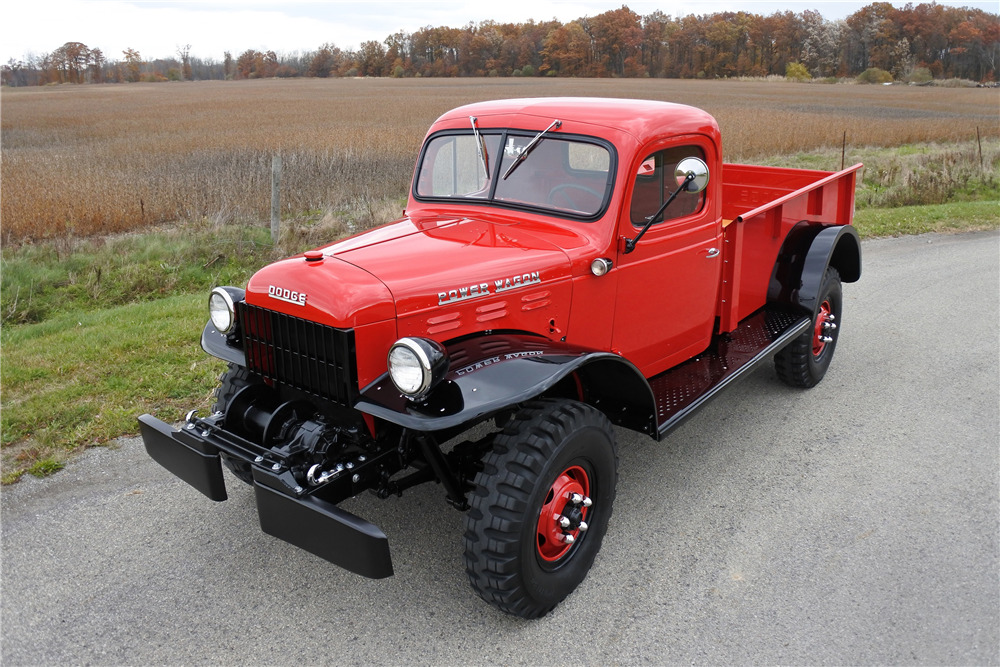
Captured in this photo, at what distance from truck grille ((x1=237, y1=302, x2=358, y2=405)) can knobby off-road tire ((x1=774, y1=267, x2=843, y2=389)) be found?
344 cm

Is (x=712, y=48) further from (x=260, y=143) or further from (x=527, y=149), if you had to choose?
(x=527, y=149)

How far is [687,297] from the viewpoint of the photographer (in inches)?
171

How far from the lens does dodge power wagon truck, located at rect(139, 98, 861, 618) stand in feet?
9.45

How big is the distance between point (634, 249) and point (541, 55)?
46.5 m

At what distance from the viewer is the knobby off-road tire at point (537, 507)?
9.39ft

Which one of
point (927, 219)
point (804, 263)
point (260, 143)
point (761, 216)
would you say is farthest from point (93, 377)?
point (260, 143)

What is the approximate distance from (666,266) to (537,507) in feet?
5.77

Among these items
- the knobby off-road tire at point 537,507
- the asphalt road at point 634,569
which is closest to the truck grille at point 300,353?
the knobby off-road tire at point 537,507

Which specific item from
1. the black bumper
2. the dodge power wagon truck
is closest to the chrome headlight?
the dodge power wagon truck

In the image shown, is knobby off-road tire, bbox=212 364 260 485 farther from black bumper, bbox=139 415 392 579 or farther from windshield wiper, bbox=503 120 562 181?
windshield wiper, bbox=503 120 562 181

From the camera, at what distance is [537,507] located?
2916mm

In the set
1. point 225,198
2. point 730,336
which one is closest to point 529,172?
point 730,336

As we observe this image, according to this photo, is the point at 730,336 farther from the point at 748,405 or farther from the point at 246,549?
the point at 246,549

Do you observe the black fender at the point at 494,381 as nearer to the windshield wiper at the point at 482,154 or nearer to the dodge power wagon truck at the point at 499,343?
the dodge power wagon truck at the point at 499,343
